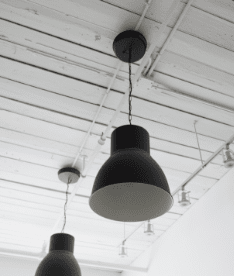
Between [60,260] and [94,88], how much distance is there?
4.31ft

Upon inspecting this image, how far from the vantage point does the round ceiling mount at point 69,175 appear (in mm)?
3104

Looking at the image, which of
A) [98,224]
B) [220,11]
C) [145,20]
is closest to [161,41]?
[145,20]

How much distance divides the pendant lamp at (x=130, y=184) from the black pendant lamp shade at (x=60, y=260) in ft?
2.96

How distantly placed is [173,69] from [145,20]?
0.47m

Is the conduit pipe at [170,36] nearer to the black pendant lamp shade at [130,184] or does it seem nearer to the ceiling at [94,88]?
the ceiling at [94,88]

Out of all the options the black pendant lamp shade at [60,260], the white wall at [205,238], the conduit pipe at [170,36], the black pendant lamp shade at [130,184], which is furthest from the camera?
the white wall at [205,238]

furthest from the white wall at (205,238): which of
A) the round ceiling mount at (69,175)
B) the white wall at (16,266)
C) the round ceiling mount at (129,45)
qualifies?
the white wall at (16,266)

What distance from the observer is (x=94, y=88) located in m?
2.34

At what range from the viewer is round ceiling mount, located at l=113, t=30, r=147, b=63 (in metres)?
1.92

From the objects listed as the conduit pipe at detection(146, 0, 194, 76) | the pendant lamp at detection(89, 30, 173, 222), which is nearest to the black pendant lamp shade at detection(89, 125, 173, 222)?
the pendant lamp at detection(89, 30, 173, 222)

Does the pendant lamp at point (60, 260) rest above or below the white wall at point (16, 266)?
below

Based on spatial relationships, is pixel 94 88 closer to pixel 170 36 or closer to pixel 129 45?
pixel 129 45

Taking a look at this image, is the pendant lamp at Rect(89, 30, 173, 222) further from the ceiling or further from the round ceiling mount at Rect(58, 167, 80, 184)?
the round ceiling mount at Rect(58, 167, 80, 184)

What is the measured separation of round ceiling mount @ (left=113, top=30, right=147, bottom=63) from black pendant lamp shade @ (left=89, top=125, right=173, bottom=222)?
748 millimetres
